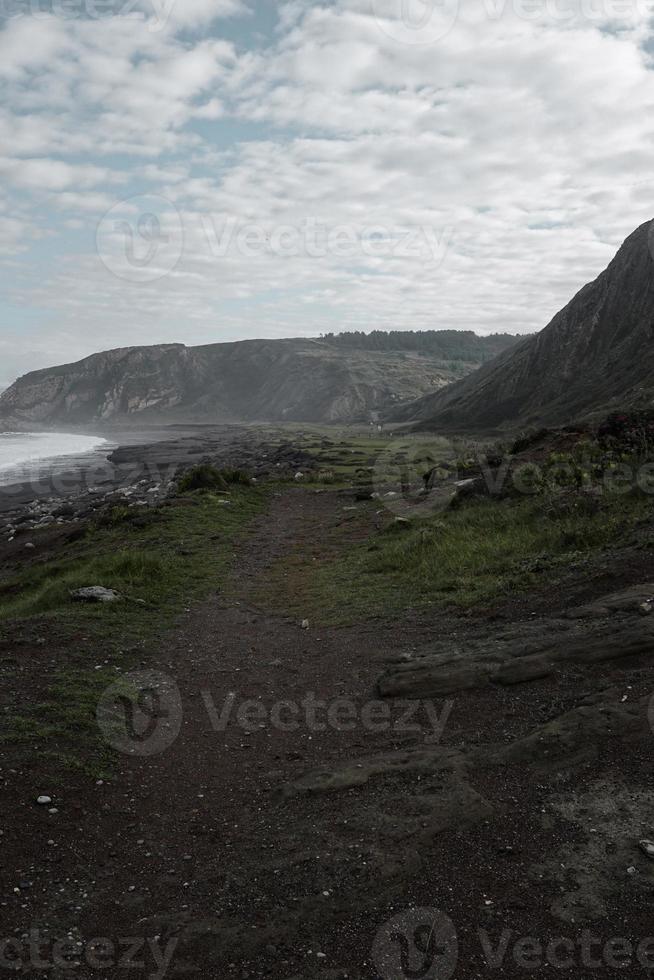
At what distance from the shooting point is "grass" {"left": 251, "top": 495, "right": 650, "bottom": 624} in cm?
1198

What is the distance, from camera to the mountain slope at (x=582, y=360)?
59.8 m

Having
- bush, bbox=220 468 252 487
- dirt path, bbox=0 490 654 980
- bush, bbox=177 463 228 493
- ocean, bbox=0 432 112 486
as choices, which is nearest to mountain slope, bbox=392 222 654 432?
bush, bbox=220 468 252 487

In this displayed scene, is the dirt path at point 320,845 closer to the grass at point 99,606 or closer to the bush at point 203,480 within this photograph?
the grass at point 99,606

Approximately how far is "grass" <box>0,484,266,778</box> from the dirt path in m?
0.83

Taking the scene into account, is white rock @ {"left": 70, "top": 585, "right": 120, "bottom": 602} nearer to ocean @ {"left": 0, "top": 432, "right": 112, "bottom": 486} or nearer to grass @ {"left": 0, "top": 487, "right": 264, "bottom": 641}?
grass @ {"left": 0, "top": 487, "right": 264, "bottom": 641}

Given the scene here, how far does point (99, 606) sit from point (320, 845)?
768 centimetres

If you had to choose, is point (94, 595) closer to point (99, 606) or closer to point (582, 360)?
point (99, 606)

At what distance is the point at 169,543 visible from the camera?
18.5 meters

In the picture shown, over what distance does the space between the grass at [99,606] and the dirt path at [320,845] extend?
83 cm

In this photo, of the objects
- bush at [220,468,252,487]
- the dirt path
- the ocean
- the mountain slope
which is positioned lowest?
the dirt path

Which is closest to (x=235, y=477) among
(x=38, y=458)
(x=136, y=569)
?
(x=136, y=569)

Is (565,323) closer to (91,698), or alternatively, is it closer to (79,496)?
(79,496)

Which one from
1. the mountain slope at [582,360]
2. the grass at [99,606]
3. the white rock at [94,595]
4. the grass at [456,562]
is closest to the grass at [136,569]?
the grass at [99,606]

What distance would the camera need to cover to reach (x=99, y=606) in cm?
1198
